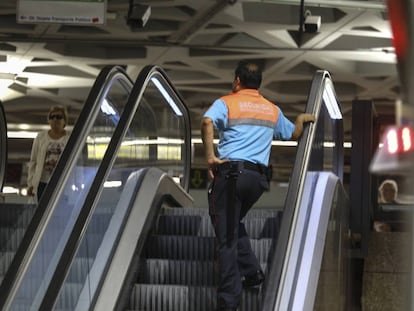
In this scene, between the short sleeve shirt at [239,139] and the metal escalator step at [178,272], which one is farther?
the metal escalator step at [178,272]

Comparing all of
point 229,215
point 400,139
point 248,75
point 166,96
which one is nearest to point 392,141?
point 400,139

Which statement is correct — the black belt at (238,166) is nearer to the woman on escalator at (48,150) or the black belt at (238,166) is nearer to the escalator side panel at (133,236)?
the escalator side panel at (133,236)

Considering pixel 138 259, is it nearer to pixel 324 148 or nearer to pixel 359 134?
pixel 324 148

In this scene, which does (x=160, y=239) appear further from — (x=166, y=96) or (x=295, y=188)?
(x=166, y=96)

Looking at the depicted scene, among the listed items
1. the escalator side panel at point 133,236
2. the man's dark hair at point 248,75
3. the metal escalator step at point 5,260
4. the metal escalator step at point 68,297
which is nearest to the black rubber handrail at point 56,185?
the metal escalator step at point 68,297

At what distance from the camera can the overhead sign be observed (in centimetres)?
1155

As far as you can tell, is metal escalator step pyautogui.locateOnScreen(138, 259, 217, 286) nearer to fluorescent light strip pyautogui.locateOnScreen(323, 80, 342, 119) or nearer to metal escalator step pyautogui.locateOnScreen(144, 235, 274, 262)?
metal escalator step pyautogui.locateOnScreen(144, 235, 274, 262)

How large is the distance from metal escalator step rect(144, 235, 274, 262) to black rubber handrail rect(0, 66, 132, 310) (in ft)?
3.91

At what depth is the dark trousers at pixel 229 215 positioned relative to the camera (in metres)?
5.50

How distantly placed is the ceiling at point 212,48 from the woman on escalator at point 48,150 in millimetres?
5848

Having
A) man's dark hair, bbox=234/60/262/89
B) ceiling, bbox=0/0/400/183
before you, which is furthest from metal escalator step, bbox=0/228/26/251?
ceiling, bbox=0/0/400/183

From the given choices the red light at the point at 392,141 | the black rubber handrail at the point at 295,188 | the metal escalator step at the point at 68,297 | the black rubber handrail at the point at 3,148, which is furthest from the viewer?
the black rubber handrail at the point at 3,148

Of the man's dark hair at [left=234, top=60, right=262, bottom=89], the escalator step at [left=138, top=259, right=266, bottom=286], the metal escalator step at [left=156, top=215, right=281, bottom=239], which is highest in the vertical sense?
the man's dark hair at [left=234, top=60, right=262, bottom=89]

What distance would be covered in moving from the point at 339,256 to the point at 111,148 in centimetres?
223
